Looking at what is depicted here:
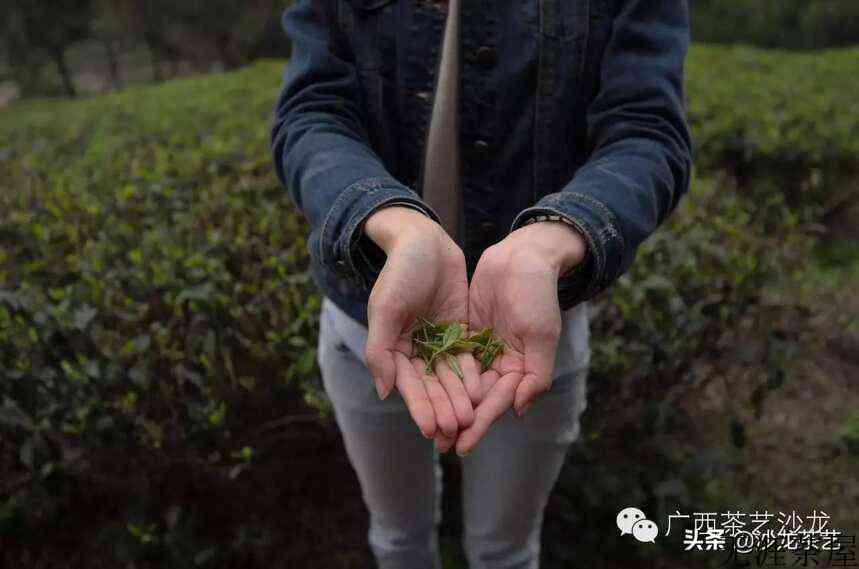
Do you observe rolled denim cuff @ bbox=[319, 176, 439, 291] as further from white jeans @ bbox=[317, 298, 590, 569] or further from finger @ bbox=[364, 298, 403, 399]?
white jeans @ bbox=[317, 298, 590, 569]

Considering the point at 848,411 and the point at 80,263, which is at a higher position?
the point at 80,263

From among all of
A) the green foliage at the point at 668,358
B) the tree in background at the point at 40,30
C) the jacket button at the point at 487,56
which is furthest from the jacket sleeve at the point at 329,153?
the tree in background at the point at 40,30

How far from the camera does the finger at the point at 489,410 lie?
126cm

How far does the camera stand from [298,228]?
2.89 meters

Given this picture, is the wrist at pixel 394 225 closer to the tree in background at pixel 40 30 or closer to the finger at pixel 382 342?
the finger at pixel 382 342

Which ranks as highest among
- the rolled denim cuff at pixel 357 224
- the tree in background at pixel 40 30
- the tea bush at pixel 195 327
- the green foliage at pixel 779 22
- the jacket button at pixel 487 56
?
the jacket button at pixel 487 56

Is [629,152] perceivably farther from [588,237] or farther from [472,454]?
[472,454]

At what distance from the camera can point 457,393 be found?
1313mm

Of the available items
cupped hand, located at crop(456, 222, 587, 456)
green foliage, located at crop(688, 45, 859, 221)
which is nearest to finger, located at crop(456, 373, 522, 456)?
cupped hand, located at crop(456, 222, 587, 456)

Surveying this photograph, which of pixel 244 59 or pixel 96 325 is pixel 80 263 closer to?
pixel 96 325

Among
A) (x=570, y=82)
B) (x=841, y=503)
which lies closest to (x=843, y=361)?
(x=841, y=503)

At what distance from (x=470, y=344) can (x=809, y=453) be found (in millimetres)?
2351

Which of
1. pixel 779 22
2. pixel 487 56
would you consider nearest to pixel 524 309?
pixel 487 56

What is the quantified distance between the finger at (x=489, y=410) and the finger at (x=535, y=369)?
0.01 m
